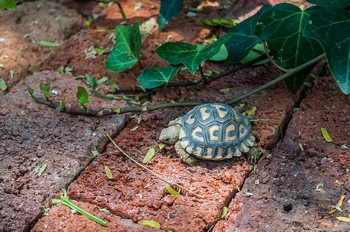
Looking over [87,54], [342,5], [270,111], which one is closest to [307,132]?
[270,111]

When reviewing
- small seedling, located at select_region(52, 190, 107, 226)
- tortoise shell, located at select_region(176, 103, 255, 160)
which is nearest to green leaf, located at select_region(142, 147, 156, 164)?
tortoise shell, located at select_region(176, 103, 255, 160)

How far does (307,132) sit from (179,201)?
68 cm

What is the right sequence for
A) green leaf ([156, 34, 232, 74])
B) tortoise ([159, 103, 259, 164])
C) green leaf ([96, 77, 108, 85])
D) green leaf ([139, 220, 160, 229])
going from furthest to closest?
green leaf ([96, 77, 108, 85])
green leaf ([156, 34, 232, 74])
tortoise ([159, 103, 259, 164])
green leaf ([139, 220, 160, 229])

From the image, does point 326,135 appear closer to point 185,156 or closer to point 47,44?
point 185,156

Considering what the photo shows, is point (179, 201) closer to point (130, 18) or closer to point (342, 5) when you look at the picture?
point (342, 5)

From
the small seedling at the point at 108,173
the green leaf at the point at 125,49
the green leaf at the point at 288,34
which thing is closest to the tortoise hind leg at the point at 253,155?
the green leaf at the point at 288,34

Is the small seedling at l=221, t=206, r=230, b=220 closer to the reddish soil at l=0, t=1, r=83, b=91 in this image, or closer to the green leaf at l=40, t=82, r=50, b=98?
the green leaf at l=40, t=82, r=50, b=98

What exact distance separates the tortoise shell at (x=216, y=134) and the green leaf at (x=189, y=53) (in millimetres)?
212

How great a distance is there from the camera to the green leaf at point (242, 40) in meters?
2.61

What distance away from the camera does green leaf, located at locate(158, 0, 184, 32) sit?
2.97 meters

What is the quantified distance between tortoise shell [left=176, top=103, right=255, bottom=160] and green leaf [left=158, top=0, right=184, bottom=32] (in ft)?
2.58

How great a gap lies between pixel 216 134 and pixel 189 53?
0.43 meters

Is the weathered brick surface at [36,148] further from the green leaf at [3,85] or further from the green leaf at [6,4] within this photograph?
the green leaf at [6,4]

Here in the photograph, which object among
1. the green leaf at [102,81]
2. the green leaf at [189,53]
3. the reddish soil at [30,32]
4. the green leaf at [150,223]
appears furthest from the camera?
the reddish soil at [30,32]
